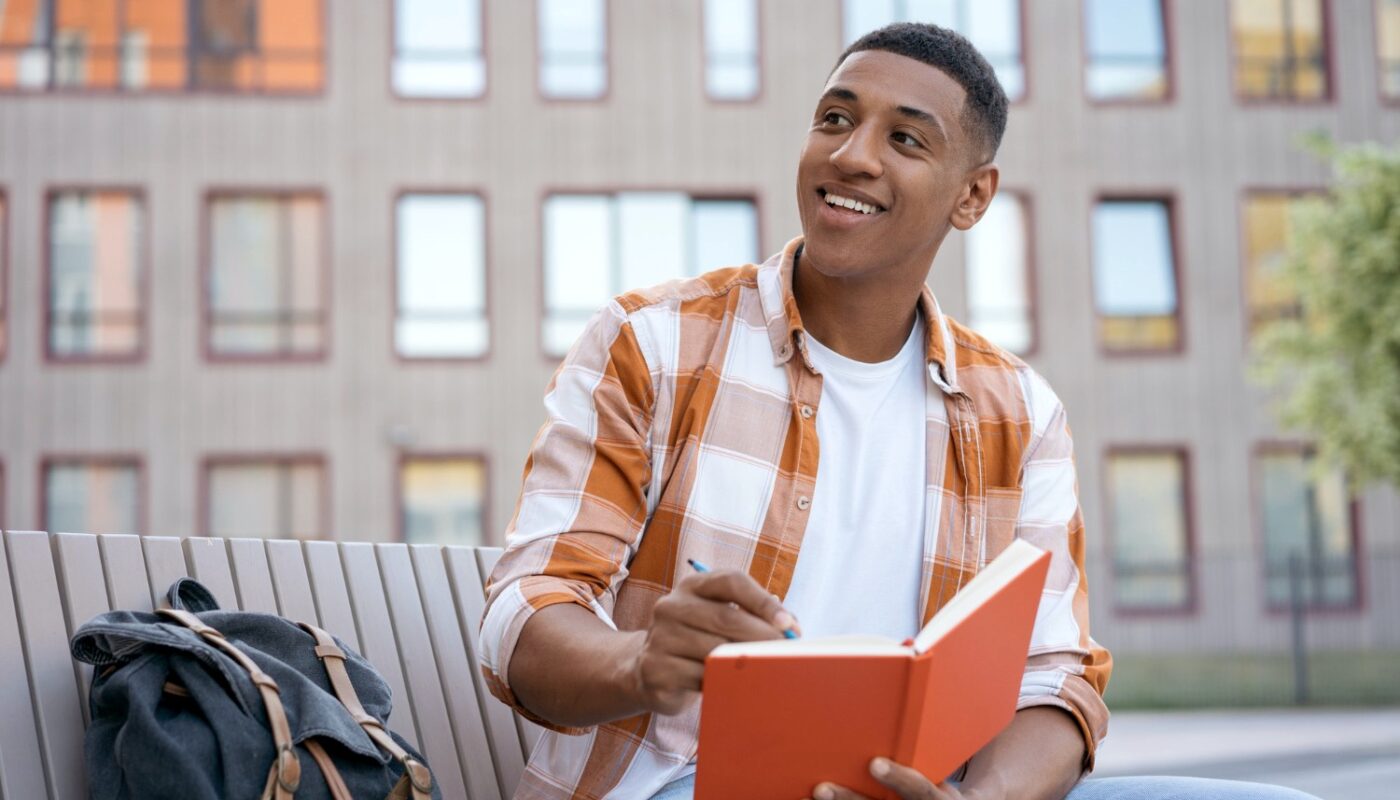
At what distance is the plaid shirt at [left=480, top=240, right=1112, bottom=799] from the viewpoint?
2453 mm

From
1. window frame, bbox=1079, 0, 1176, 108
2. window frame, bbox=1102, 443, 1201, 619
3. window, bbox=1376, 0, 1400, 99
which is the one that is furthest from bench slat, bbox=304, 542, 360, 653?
window, bbox=1376, 0, 1400, 99

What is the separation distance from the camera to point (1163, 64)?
22406 millimetres

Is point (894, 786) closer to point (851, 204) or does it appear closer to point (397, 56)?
point (851, 204)

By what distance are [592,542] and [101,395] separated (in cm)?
1950

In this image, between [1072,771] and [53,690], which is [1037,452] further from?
[53,690]

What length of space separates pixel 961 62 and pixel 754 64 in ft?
63.4

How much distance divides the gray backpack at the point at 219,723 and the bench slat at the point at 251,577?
1.30ft

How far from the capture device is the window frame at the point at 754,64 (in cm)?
2142

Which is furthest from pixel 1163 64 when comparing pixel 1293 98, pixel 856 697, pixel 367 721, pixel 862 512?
pixel 856 697

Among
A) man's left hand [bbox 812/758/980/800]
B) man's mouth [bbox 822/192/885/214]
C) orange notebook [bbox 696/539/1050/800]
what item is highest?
man's mouth [bbox 822/192/885/214]

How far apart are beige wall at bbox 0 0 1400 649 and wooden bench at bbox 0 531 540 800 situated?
17171mm

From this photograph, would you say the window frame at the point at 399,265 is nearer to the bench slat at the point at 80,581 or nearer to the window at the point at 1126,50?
the window at the point at 1126,50

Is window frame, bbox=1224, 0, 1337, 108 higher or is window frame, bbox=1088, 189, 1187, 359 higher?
A: window frame, bbox=1224, 0, 1337, 108

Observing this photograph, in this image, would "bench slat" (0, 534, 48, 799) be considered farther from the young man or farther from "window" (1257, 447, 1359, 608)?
"window" (1257, 447, 1359, 608)
